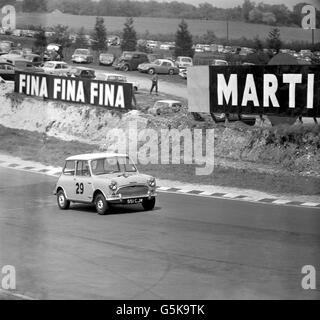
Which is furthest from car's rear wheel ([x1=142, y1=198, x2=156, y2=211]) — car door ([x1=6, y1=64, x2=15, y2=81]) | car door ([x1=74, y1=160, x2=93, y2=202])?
car door ([x1=6, y1=64, x2=15, y2=81])

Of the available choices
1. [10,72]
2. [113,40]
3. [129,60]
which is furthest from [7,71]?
[113,40]

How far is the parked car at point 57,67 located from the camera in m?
41.8

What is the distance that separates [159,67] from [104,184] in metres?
24.5

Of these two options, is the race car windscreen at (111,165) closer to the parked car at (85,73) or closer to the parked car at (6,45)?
the parked car at (85,73)

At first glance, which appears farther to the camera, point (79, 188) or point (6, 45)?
point (6, 45)

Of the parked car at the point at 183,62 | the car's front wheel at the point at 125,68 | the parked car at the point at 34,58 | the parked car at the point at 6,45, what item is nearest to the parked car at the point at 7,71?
the parked car at the point at 34,58

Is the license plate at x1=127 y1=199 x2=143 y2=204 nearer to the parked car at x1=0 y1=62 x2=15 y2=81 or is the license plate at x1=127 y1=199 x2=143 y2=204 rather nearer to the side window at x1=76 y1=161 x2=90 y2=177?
the side window at x1=76 y1=161 x2=90 y2=177

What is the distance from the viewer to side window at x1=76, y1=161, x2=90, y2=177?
1820cm

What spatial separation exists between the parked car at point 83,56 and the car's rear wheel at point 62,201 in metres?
23.4

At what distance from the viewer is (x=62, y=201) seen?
18.7 metres

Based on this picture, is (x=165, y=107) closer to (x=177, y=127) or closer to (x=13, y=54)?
(x=177, y=127)

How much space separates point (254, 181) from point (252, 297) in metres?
12.0

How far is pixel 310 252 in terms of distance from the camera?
496 inches
